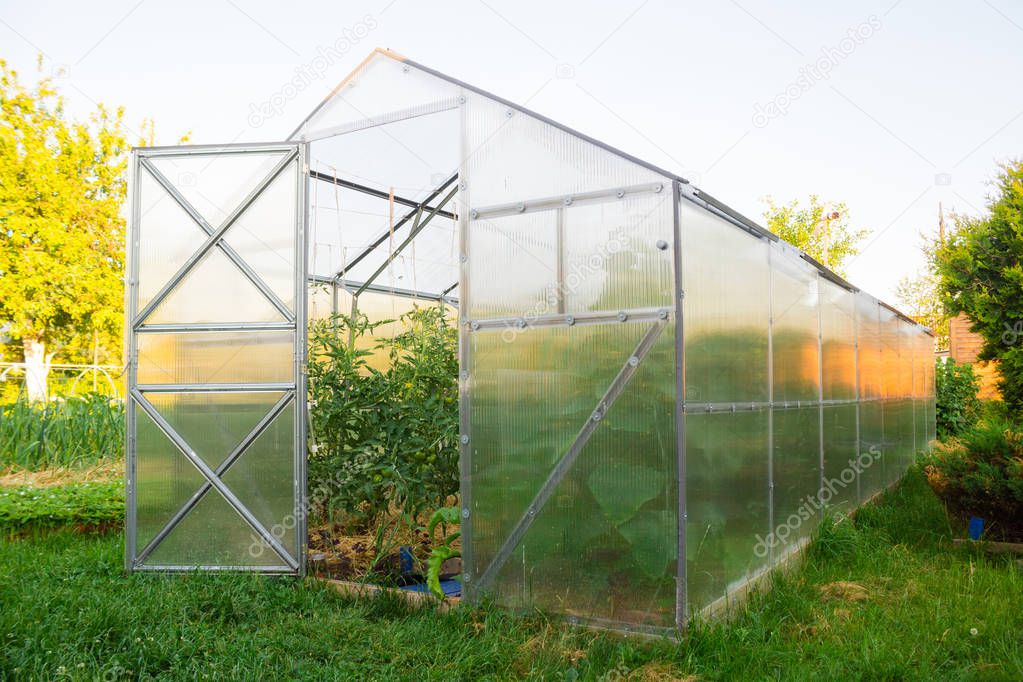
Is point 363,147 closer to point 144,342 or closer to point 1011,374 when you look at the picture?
point 144,342

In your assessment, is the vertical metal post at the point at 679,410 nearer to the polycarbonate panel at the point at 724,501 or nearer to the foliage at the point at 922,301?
the polycarbonate panel at the point at 724,501

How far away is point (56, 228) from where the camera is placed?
735 inches

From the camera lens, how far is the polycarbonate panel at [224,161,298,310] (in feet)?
17.9

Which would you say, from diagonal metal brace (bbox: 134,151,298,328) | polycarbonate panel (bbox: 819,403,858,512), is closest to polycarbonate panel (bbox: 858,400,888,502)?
polycarbonate panel (bbox: 819,403,858,512)

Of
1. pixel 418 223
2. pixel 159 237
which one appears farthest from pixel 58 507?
pixel 418 223

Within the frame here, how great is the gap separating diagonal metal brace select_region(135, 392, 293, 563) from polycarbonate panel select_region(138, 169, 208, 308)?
127cm

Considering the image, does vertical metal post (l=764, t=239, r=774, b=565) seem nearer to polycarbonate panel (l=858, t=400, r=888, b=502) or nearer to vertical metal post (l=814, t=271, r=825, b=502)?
vertical metal post (l=814, t=271, r=825, b=502)

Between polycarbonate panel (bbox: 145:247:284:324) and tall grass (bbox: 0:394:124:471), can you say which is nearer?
polycarbonate panel (bbox: 145:247:284:324)

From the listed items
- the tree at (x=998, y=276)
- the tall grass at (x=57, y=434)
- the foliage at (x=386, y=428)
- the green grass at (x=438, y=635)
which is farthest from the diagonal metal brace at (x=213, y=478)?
the tree at (x=998, y=276)

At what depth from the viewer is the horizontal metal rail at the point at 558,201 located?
A: 4129 mm

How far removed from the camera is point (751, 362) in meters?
4.93

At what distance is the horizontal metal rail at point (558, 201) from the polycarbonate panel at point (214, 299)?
1.80 meters

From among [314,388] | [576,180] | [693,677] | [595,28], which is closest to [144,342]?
[314,388]

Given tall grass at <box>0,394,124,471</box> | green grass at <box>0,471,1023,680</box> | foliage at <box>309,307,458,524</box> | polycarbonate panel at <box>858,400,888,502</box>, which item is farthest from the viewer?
tall grass at <box>0,394,124,471</box>
